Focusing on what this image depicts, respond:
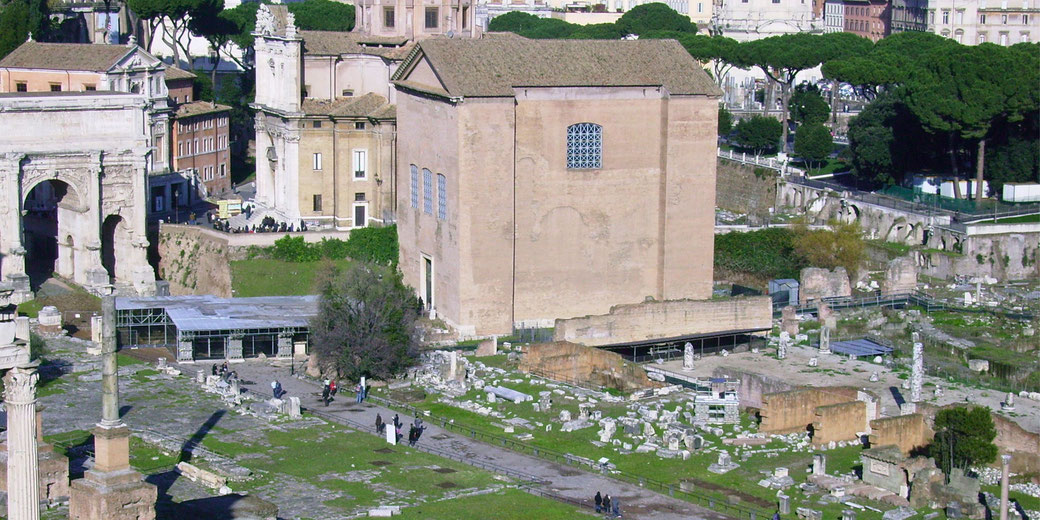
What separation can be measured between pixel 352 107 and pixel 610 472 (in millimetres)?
26335

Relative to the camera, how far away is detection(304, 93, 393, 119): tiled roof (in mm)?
63875

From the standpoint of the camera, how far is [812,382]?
161 feet

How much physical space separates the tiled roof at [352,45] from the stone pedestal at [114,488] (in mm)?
33116

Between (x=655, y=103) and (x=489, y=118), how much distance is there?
5612 millimetres

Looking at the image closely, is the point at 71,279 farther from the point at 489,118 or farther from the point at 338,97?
the point at 489,118

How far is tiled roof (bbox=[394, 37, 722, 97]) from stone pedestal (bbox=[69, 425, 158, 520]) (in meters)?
22.9

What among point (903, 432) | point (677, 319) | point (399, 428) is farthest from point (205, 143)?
point (903, 432)

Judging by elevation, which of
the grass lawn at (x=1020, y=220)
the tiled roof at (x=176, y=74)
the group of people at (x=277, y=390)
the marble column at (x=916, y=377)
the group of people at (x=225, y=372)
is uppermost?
the tiled roof at (x=176, y=74)

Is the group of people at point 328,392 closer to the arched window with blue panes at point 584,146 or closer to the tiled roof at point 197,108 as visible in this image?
the arched window with blue panes at point 584,146

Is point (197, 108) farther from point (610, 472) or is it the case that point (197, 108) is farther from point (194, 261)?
point (610, 472)

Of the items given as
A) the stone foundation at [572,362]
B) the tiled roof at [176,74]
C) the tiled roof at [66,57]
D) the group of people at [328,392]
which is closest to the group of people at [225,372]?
the group of people at [328,392]

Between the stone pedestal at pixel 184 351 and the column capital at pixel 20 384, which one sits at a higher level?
the column capital at pixel 20 384

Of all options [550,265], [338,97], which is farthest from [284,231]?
[550,265]

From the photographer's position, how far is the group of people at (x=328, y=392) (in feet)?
156
